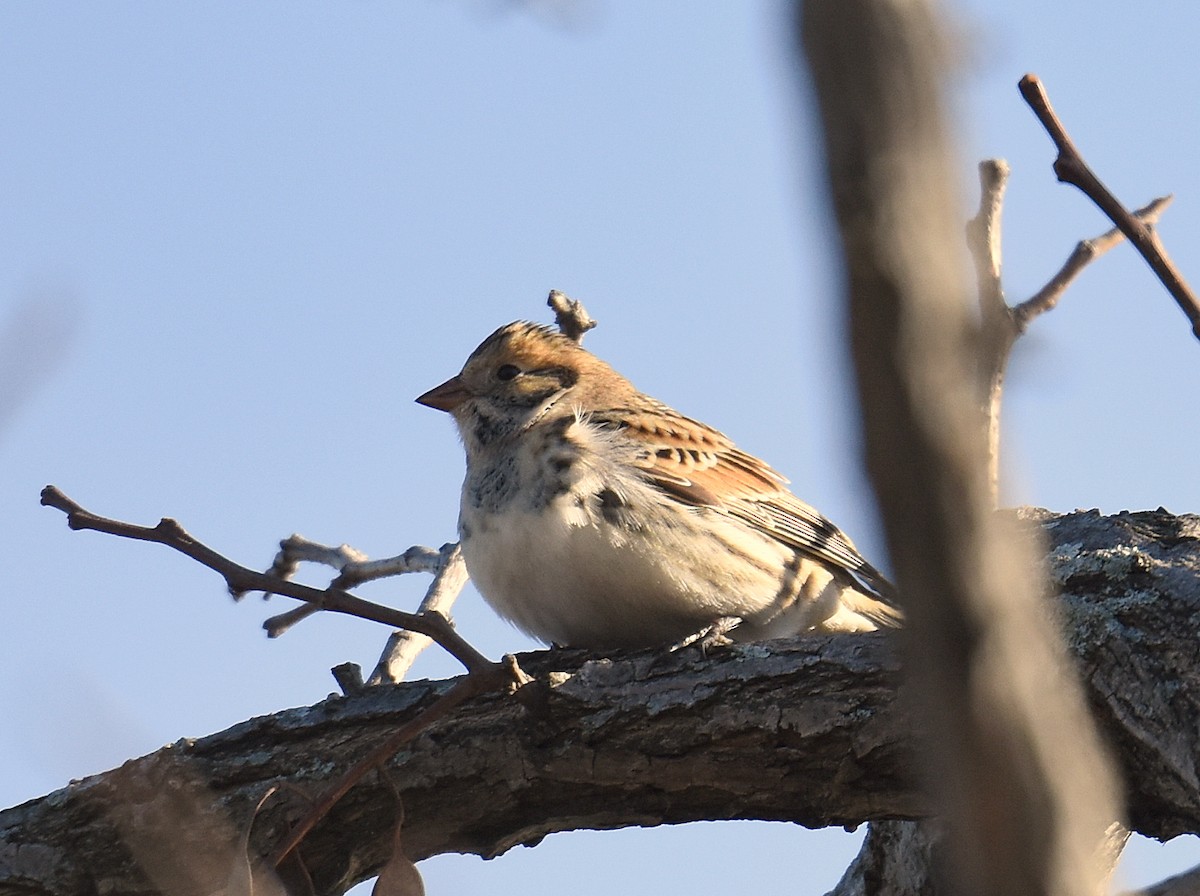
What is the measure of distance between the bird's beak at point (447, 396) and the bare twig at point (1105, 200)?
469 cm

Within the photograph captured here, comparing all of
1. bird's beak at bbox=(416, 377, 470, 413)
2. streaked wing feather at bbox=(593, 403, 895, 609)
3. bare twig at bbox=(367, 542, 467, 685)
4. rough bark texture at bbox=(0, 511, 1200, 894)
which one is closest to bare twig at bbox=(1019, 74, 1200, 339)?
rough bark texture at bbox=(0, 511, 1200, 894)

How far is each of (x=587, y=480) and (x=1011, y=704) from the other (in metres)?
4.27

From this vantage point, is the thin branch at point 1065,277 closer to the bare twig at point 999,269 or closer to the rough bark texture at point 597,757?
the bare twig at point 999,269

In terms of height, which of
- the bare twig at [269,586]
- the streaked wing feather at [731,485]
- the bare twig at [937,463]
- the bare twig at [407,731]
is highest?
the streaked wing feather at [731,485]

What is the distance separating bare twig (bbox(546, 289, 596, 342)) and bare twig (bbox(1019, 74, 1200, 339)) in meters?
4.10

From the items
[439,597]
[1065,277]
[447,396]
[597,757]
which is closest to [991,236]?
[1065,277]

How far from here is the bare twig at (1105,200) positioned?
2.37 meters

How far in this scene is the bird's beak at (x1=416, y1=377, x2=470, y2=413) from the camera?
22.9 feet

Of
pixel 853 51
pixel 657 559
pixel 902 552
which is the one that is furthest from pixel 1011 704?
pixel 657 559

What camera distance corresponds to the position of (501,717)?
174 inches

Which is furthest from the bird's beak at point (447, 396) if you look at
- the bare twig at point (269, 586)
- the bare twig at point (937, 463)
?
the bare twig at point (937, 463)

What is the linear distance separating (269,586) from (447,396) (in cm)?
415

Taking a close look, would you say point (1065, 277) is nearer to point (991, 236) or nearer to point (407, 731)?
point (991, 236)

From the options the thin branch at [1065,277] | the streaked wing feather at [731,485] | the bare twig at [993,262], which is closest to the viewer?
the bare twig at [993,262]
